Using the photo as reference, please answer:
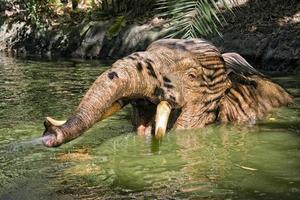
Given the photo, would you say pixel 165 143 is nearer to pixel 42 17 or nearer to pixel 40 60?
pixel 40 60

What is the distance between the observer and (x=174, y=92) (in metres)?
6.53

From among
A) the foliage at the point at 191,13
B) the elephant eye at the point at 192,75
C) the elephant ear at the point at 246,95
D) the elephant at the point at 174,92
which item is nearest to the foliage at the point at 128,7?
the foliage at the point at 191,13

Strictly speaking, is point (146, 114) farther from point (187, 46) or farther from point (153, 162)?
point (153, 162)

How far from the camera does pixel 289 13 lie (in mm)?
16125

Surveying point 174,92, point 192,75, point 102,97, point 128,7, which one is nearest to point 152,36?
point 128,7

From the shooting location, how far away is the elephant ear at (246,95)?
744 centimetres

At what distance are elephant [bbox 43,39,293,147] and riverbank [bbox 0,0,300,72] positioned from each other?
6070 millimetres

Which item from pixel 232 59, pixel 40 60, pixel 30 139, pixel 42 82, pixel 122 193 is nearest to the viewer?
pixel 122 193

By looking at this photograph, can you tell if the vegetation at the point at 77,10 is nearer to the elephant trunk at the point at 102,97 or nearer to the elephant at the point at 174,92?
the elephant at the point at 174,92

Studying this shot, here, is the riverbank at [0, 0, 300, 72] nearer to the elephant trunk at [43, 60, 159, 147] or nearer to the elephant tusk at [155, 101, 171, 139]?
the elephant tusk at [155, 101, 171, 139]

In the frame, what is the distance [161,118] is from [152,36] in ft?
37.1

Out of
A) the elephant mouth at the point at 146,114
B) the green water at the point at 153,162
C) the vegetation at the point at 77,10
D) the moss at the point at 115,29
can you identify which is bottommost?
the green water at the point at 153,162

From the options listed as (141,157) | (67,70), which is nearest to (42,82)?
(67,70)

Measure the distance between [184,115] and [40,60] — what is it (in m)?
12.4
